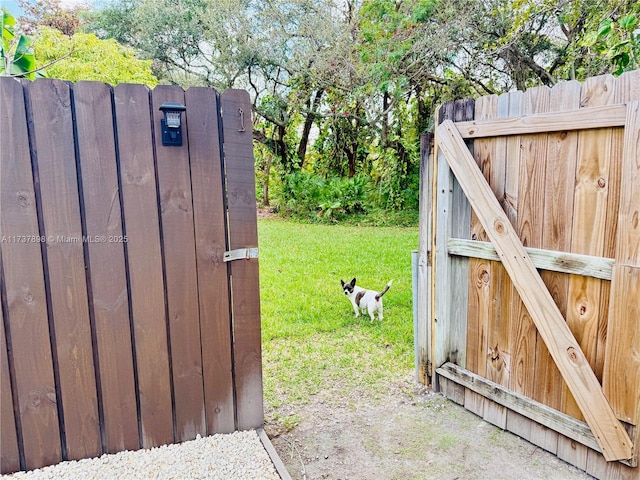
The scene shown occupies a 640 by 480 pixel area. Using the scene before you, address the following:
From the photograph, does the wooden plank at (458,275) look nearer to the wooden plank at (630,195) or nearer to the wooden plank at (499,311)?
the wooden plank at (499,311)

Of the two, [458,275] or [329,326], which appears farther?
[329,326]

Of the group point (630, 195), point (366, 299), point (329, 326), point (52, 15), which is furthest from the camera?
point (52, 15)

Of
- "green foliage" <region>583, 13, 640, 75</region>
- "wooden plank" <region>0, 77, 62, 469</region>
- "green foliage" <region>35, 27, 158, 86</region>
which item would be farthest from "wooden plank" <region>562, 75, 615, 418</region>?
"green foliage" <region>35, 27, 158, 86</region>

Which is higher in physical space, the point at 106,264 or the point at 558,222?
the point at 558,222

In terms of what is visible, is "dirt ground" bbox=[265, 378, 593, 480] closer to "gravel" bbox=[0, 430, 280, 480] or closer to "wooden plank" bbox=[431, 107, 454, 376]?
A: "gravel" bbox=[0, 430, 280, 480]

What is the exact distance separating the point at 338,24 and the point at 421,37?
8.33 feet

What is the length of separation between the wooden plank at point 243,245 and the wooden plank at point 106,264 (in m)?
0.54

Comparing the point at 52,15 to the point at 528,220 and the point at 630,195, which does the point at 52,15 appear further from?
the point at 630,195

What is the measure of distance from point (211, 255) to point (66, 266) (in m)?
0.67

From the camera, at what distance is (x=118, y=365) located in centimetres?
219

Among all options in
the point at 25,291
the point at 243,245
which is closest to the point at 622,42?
the point at 243,245

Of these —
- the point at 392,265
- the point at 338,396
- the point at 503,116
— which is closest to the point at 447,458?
the point at 338,396

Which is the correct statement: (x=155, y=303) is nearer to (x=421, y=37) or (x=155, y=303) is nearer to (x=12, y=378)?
(x=12, y=378)

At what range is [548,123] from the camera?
2246 millimetres
